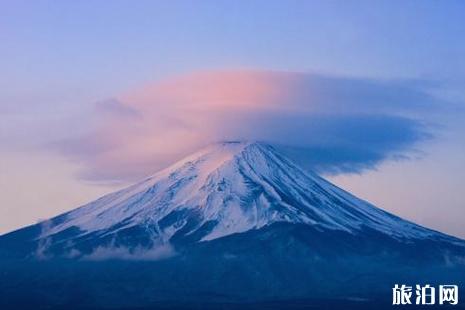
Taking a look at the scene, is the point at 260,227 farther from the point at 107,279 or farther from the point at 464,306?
the point at 464,306

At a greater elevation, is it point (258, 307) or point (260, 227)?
point (260, 227)

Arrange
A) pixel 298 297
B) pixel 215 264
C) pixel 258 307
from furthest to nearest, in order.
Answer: pixel 215 264 → pixel 298 297 → pixel 258 307

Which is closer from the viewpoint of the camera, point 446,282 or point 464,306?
point 464,306

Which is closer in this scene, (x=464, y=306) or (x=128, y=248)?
(x=464, y=306)

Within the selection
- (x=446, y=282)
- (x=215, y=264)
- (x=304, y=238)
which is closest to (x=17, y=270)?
(x=215, y=264)

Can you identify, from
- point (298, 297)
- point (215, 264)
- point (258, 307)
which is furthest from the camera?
point (215, 264)

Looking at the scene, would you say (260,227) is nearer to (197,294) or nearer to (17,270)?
(197,294)

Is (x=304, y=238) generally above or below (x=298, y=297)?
above

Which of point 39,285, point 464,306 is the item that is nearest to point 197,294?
point 39,285
